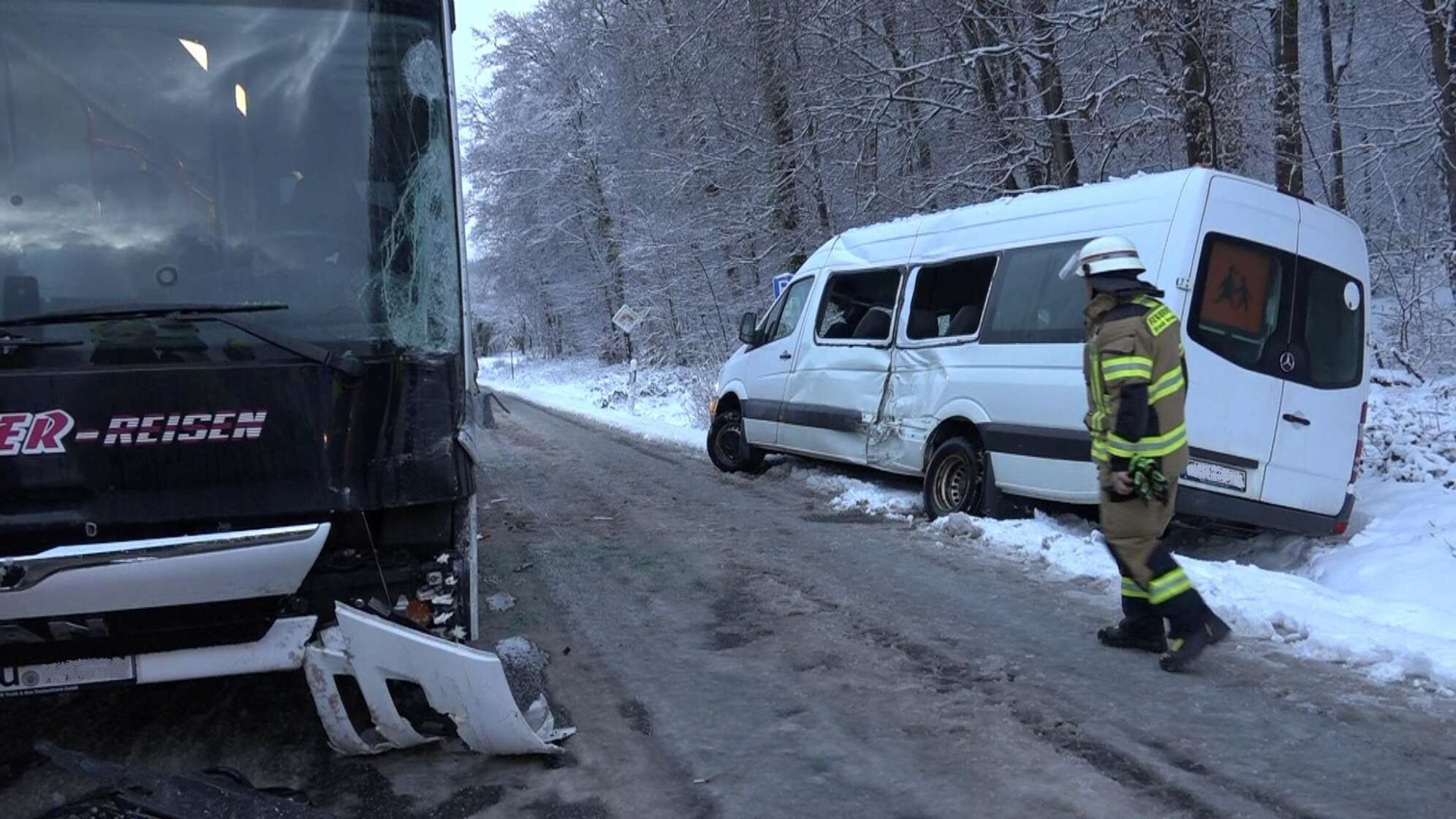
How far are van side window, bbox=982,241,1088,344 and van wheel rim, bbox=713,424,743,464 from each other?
4246mm

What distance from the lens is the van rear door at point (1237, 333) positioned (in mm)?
6227

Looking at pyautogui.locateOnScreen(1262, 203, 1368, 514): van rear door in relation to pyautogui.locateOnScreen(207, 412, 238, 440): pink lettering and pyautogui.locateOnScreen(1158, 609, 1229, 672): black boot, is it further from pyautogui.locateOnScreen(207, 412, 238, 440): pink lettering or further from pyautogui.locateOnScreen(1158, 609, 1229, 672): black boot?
pyautogui.locateOnScreen(207, 412, 238, 440): pink lettering

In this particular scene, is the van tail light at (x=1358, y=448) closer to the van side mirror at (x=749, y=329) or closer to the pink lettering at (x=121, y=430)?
the van side mirror at (x=749, y=329)

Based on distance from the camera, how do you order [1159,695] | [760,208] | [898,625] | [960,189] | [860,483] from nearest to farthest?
[1159,695] → [898,625] → [860,483] → [960,189] → [760,208]

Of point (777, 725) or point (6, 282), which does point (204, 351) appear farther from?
point (777, 725)

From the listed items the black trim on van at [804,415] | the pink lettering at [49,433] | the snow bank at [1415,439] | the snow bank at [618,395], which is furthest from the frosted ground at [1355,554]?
the snow bank at [618,395]

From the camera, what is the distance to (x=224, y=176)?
11.5ft

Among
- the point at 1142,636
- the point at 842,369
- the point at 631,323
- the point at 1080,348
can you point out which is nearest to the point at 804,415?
the point at 842,369

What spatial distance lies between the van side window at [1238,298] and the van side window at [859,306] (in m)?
3.14

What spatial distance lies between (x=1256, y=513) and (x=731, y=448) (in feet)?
20.6

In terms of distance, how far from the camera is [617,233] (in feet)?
96.2

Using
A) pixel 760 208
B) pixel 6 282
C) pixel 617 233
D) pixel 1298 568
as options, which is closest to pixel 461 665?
pixel 6 282

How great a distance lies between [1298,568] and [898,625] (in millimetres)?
3204

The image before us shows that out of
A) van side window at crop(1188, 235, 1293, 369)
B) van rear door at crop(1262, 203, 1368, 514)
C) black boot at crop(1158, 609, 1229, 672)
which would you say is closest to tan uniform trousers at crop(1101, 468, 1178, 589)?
black boot at crop(1158, 609, 1229, 672)
